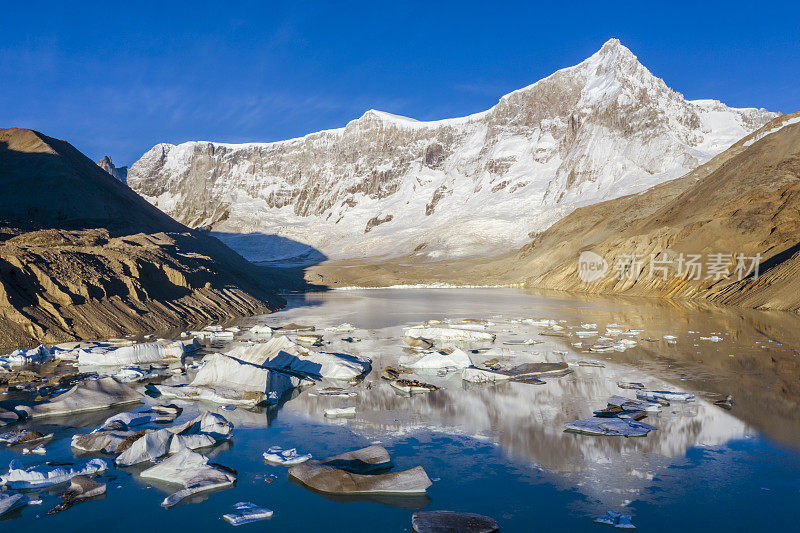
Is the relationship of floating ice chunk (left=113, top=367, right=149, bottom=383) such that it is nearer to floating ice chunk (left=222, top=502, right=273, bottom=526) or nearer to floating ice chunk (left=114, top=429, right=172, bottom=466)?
floating ice chunk (left=114, top=429, right=172, bottom=466)

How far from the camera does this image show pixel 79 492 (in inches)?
246

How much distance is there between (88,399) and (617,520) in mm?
9691

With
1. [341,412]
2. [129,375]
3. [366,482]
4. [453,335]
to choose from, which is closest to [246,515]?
[366,482]

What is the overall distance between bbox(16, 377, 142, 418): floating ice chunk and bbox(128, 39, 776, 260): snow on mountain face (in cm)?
10453

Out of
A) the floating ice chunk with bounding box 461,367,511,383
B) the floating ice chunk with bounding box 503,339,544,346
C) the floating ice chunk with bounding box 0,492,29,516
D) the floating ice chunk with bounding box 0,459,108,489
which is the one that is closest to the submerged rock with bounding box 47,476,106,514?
the floating ice chunk with bounding box 0,459,108,489

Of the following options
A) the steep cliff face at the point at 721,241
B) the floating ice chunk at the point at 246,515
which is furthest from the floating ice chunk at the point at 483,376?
the steep cliff face at the point at 721,241

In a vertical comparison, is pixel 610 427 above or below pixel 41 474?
above

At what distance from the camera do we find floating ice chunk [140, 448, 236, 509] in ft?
20.9

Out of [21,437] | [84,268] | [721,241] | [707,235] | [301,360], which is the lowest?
[21,437]

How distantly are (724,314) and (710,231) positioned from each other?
54.8ft

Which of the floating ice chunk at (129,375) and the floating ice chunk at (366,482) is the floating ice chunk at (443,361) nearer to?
the floating ice chunk at (129,375)

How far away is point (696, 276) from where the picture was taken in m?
40.5

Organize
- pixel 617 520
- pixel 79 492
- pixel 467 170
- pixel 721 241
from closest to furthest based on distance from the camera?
pixel 617 520 → pixel 79 492 → pixel 721 241 → pixel 467 170

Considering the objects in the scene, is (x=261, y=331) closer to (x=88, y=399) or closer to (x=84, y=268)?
(x=84, y=268)
